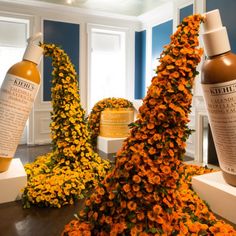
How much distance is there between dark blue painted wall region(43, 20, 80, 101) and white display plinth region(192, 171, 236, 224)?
434cm

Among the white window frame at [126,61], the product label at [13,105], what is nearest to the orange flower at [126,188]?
the product label at [13,105]

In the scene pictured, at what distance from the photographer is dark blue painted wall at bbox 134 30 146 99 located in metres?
5.68

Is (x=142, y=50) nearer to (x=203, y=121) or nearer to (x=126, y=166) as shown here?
(x=203, y=121)

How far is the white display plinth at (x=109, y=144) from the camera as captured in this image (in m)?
1.91

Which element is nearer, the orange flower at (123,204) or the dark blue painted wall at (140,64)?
the orange flower at (123,204)

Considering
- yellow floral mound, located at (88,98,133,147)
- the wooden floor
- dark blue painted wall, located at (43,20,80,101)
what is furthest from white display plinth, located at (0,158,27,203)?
dark blue painted wall, located at (43,20,80,101)

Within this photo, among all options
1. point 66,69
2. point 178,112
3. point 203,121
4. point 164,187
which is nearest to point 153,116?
point 178,112

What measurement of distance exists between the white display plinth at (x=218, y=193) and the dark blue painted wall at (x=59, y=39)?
171 inches

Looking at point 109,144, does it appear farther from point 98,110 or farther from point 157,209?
point 157,209

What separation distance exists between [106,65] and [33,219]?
5.11m

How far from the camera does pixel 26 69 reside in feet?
2.99

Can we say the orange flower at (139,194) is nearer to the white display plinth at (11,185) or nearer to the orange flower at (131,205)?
the orange flower at (131,205)

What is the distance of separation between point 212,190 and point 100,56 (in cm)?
509

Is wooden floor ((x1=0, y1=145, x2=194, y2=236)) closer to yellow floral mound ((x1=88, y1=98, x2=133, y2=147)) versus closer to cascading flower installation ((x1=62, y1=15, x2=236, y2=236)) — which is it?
cascading flower installation ((x1=62, y1=15, x2=236, y2=236))
